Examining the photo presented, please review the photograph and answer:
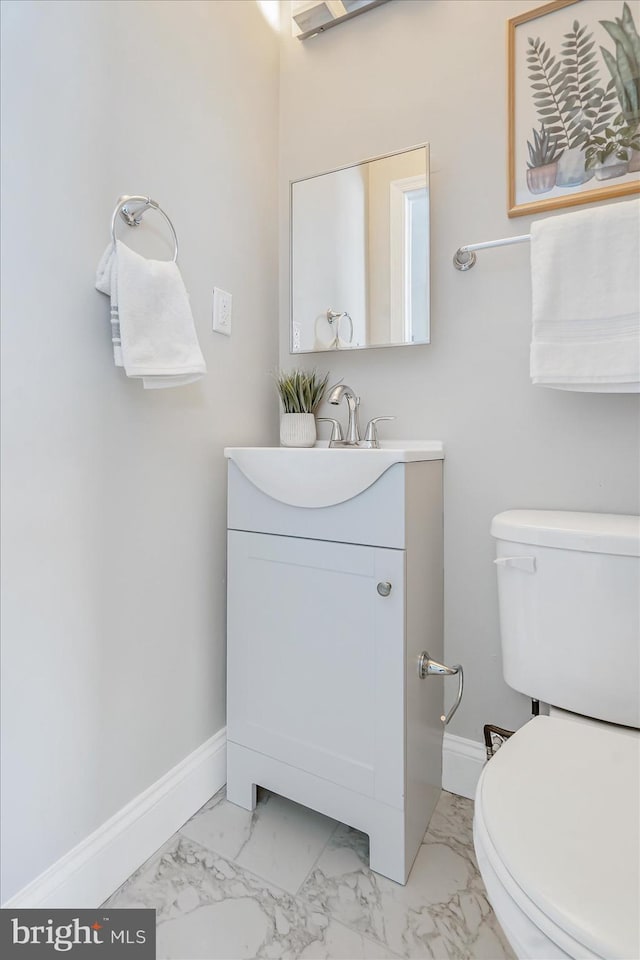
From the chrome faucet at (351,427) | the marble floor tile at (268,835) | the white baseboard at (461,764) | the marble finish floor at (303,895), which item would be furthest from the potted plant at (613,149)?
the marble floor tile at (268,835)

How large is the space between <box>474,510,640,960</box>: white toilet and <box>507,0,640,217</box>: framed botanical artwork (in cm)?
76

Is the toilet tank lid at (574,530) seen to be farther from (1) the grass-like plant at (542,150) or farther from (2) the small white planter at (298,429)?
(1) the grass-like plant at (542,150)

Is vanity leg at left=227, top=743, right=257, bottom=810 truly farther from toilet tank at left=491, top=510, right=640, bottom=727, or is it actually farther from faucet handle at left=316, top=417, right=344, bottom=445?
faucet handle at left=316, top=417, right=344, bottom=445

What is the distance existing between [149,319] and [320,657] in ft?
2.62

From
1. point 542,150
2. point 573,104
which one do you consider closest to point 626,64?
point 573,104

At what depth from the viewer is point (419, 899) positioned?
0.94 m

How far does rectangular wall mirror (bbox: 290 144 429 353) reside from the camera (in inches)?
48.5

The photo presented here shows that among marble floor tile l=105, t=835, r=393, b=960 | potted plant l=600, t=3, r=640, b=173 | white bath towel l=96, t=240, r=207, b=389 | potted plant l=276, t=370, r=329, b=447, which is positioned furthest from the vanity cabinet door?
potted plant l=600, t=3, r=640, b=173

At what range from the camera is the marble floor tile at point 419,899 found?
86cm

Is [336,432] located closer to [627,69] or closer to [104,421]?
[104,421]

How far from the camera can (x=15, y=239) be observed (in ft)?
2.54

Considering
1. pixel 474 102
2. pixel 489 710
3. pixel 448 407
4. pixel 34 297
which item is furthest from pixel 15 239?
pixel 489 710

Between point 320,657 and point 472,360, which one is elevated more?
point 472,360

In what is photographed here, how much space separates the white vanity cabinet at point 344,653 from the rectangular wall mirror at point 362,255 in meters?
0.45
